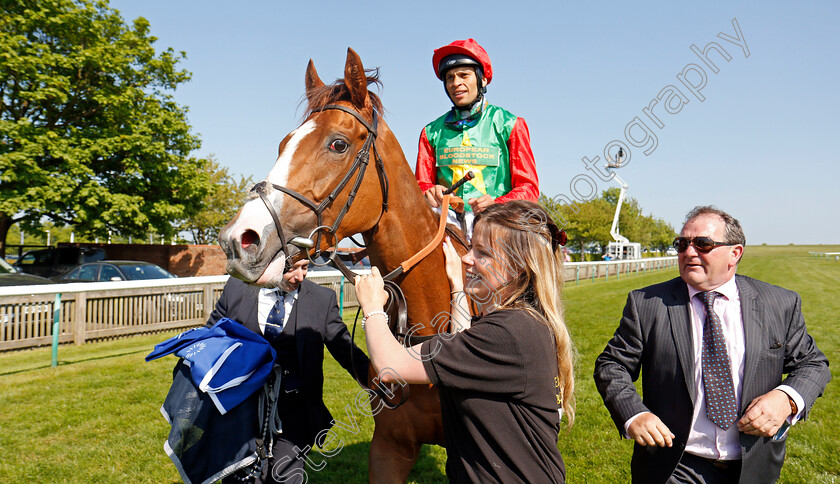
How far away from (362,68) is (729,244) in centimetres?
197

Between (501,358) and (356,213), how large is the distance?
102cm

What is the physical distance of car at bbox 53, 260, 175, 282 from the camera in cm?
1127

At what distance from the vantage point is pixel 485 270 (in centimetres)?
173

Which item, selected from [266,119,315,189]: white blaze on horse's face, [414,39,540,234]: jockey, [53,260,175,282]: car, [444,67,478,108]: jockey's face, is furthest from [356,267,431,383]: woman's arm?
[53,260,175,282]: car

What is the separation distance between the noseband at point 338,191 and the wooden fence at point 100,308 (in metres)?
5.31

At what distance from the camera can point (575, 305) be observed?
1403 cm

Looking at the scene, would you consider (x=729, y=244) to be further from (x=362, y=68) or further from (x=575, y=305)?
(x=575, y=305)

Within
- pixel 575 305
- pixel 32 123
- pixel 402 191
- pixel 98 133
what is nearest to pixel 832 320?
pixel 575 305

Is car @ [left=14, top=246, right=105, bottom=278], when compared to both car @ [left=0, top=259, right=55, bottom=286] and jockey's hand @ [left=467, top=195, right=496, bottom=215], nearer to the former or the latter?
car @ [left=0, top=259, right=55, bottom=286]

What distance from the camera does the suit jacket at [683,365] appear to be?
7.29ft

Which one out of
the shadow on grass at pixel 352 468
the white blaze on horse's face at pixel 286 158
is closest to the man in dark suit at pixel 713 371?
the white blaze on horse's face at pixel 286 158

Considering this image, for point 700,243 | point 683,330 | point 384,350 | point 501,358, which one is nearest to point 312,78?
point 384,350

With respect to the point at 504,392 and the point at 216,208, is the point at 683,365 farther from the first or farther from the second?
the point at 216,208

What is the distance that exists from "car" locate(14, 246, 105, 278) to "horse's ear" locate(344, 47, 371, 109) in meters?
15.7
